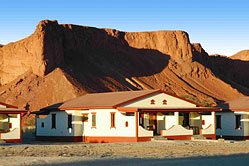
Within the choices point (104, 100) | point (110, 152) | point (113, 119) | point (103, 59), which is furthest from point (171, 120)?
point (103, 59)

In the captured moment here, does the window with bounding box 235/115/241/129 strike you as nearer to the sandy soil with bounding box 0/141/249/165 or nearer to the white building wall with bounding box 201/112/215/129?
the white building wall with bounding box 201/112/215/129

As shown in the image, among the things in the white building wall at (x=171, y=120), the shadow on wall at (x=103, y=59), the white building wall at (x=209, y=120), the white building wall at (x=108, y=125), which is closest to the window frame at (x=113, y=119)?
the white building wall at (x=108, y=125)

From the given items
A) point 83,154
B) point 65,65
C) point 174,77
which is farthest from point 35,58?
point 83,154

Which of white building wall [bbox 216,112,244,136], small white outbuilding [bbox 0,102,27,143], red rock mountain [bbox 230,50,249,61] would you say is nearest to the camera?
small white outbuilding [bbox 0,102,27,143]

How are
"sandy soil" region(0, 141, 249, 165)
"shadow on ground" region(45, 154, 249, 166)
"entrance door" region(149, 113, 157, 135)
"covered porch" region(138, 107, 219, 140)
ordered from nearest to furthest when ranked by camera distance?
1. "shadow on ground" region(45, 154, 249, 166)
2. "sandy soil" region(0, 141, 249, 165)
3. "covered porch" region(138, 107, 219, 140)
4. "entrance door" region(149, 113, 157, 135)

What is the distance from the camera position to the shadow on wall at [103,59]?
11350 cm

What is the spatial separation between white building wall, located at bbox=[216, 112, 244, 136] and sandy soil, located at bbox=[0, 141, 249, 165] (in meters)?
9.59

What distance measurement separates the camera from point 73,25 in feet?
426

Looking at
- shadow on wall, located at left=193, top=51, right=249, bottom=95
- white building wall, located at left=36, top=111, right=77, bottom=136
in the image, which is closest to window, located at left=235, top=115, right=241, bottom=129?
white building wall, located at left=36, top=111, right=77, bottom=136

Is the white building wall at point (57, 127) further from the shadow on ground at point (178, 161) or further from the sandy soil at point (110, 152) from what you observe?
the shadow on ground at point (178, 161)

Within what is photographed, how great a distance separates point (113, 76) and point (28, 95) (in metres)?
22.0

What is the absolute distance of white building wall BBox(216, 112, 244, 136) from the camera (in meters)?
49.0

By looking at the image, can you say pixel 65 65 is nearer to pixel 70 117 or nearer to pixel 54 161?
pixel 70 117

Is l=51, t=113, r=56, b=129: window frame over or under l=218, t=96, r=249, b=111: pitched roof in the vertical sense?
under
